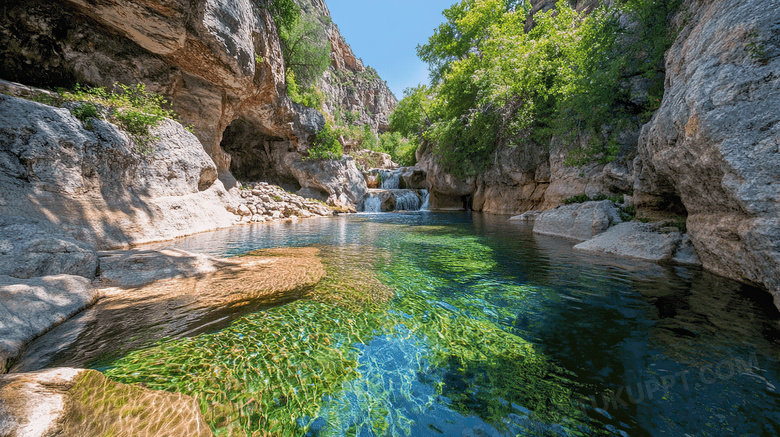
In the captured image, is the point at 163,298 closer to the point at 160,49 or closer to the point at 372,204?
the point at 160,49

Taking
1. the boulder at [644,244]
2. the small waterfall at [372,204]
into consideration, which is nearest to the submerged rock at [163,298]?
the boulder at [644,244]

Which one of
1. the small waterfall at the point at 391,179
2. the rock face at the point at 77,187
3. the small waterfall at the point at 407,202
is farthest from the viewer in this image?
the small waterfall at the point at 391,179

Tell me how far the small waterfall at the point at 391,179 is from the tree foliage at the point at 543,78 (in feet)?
18.3

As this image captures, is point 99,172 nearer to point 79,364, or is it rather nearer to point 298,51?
point 79,364

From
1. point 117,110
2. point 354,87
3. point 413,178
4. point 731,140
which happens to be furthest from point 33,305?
point 354,87

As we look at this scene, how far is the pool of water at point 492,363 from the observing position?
5.16 feet

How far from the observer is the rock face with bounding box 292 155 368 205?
20.6 m

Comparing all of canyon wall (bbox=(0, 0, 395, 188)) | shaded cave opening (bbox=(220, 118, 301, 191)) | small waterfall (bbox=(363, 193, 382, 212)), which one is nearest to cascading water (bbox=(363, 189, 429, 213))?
small waterfall (bbox=(363, 193, 382, 212))

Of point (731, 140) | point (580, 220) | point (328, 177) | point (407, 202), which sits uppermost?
point (328, 177)

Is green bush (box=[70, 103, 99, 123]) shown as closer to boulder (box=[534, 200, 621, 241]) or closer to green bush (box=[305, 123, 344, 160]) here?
boulder (box=[534, 200, 621, 241])

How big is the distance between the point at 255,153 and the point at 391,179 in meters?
12.6

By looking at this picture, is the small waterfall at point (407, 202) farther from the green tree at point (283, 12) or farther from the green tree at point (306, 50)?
the green tree at point (283, 12)

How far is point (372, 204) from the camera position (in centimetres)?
2298

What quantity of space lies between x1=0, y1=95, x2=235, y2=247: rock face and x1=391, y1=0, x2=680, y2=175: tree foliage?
1335 centimetres
